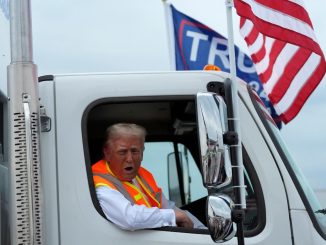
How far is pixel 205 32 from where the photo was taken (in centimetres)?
919

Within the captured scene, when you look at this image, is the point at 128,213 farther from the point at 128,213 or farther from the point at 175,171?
the point at 175,171

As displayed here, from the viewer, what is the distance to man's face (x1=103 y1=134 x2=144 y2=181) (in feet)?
10.8

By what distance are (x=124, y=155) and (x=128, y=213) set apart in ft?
1.50

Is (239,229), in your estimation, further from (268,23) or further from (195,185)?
(195,185)

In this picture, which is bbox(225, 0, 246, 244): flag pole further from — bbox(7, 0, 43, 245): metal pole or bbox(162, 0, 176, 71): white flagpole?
bbox(162, 0, 176, 71): white flagpole

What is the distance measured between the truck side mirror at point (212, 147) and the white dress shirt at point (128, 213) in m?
0.57

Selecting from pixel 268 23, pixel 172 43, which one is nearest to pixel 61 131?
pixel 268 23

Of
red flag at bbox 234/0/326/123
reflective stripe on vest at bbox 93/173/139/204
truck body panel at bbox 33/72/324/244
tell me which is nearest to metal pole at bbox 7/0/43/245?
truck body panel at bbox 33/72/324/244

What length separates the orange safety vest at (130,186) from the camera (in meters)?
3.11

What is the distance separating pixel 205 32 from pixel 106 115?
19.1 ft

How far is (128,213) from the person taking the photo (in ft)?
9.64

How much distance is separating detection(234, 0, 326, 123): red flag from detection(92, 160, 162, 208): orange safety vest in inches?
36.9

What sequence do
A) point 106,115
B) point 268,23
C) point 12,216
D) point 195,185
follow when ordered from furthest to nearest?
point 195,185 → point 106,115 → point 268,23 → point 12,216

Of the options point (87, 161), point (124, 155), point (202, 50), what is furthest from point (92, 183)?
point (202, 50)
